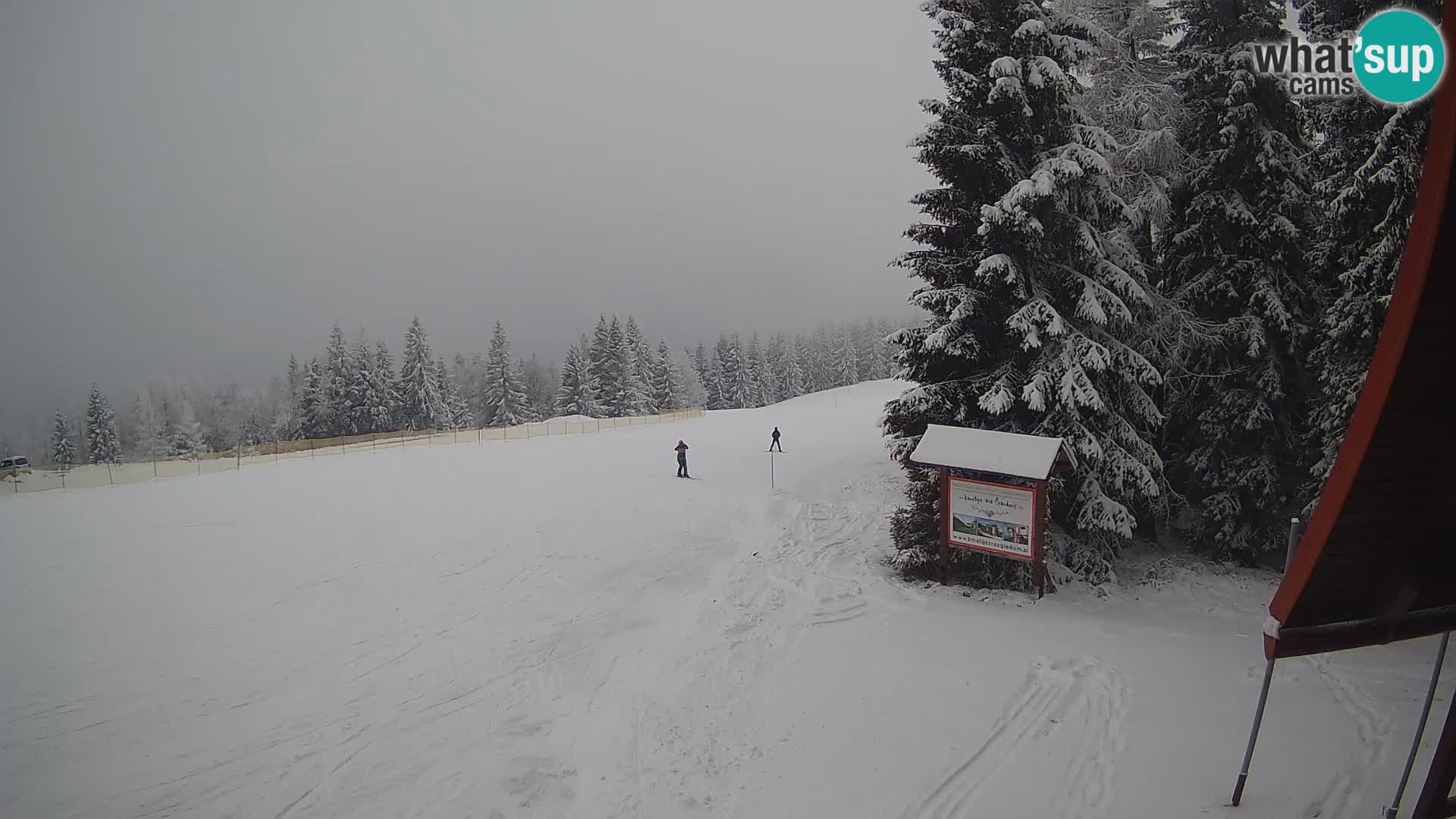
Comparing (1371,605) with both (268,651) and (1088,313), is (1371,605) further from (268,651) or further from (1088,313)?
(268,651)

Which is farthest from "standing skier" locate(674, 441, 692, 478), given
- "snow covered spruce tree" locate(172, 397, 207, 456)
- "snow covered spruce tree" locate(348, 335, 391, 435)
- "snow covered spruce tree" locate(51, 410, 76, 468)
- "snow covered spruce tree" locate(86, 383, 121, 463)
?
"snow covered spruce tree" locate(51, 410, 76, 468)

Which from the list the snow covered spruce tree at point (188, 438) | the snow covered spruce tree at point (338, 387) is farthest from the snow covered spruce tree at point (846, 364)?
the snow covered spruce tree at point (188, 438)

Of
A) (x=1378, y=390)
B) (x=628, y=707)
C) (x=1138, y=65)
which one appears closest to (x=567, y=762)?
(x=628, y=707)

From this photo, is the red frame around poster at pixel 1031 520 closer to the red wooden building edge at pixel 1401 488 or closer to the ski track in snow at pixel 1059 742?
the ski track in snow at pixel 1059 742

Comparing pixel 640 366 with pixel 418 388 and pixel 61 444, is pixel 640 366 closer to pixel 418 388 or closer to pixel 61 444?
pixel 418 388

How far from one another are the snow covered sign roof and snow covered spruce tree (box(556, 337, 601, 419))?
5522 centimetres

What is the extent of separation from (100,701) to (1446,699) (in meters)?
17.7

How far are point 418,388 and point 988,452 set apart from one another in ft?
197

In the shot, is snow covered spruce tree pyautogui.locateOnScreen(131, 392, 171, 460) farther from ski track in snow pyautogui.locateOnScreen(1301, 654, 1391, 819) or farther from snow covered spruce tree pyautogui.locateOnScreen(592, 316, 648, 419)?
ski track in snow pyautogui.locateOnScreen(1301, 654, 1391, 819)

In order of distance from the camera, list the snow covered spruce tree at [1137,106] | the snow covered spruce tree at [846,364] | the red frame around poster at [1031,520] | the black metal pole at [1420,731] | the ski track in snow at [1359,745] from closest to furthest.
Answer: the black metal pole at [1420,731] < the ski track in snow at [1359,745] < the red frame around poster at [1031,520] < the snow covered spruce tree at [1137,106] < the snow covered spruce tree at [846,364]

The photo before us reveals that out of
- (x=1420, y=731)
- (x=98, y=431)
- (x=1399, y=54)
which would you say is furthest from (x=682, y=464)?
(x=98, y=431)

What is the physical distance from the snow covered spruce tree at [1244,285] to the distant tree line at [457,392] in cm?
2241

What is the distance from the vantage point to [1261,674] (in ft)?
27.3

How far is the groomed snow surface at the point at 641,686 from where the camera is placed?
6809mm
